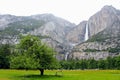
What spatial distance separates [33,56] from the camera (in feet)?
248

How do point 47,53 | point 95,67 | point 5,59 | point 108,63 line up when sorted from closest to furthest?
point 47,53, point 5,59, point 108,63, point 95,67

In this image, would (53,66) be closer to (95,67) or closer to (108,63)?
(108,63)

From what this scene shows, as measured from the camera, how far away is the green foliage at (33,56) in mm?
73975

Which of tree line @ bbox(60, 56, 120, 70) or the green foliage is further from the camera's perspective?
tree line @ bbox(60, 56, 120, 70)

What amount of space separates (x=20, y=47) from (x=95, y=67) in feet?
352

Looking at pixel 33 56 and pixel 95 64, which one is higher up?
pixel 33 56

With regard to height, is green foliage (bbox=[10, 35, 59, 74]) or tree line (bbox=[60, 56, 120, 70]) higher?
green foliage (bbox=[10, 35, 59, 74])

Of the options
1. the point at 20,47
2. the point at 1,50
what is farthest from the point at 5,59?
the point at 20,47

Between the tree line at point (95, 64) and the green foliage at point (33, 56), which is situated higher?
the green foliage at point (33, 56)

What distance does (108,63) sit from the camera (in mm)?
164625

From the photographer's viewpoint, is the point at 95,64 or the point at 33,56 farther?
the point at 95,64

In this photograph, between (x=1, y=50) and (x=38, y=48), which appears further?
(x=1, y=50)

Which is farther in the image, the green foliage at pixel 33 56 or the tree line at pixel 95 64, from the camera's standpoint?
the tree line at pixel 95 64

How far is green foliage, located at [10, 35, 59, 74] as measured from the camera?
73975 mm
